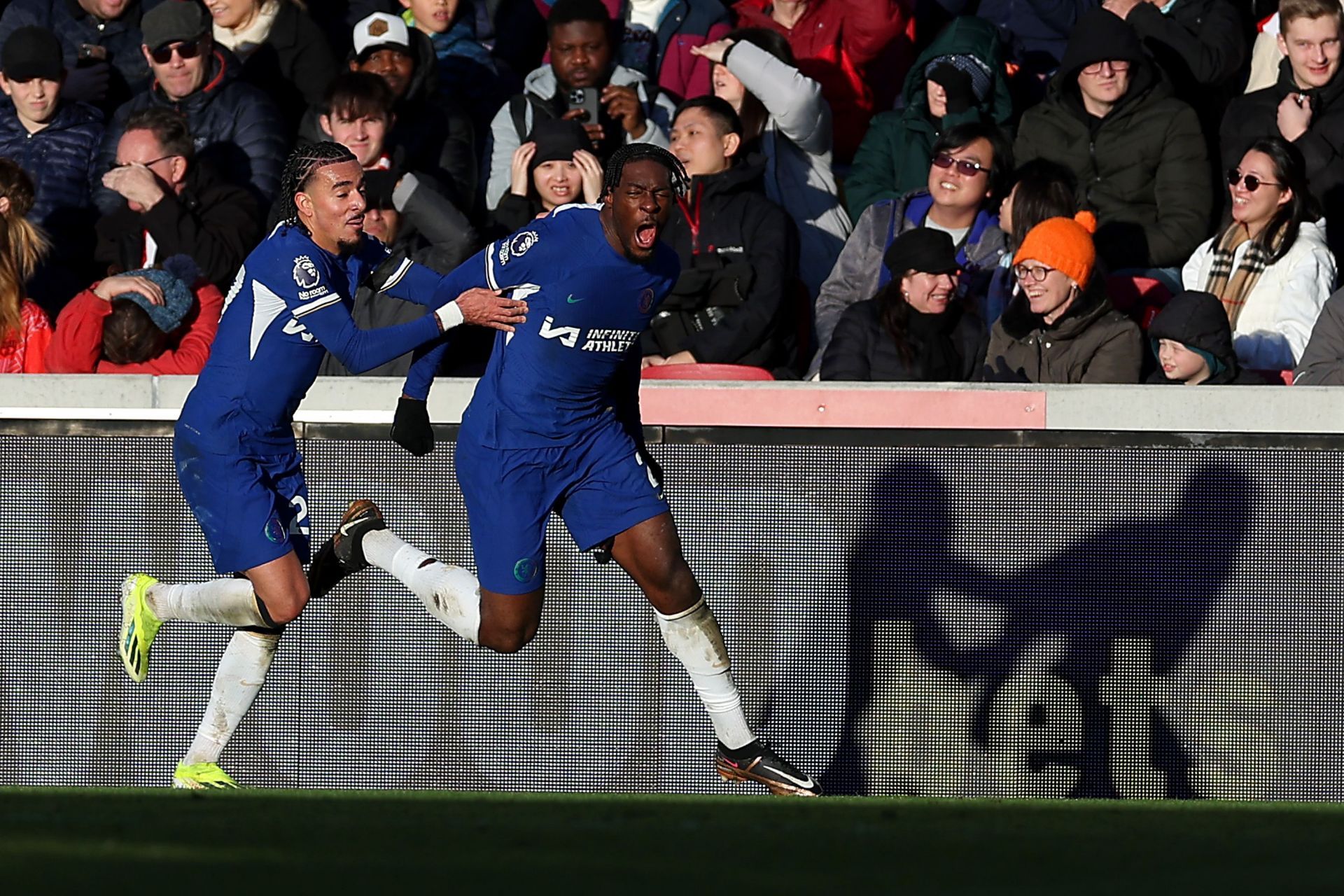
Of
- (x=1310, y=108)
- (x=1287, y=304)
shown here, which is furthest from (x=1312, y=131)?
(x=1287, y=304)

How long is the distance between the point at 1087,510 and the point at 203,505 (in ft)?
9.83

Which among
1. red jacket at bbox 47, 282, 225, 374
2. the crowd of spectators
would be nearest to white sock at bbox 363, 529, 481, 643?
the crowd of spectators

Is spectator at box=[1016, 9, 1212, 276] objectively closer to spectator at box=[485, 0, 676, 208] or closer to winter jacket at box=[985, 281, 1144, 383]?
winter jacket at box=[985, 281, 1144, 383]

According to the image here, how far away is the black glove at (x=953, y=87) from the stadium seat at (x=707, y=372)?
199cm

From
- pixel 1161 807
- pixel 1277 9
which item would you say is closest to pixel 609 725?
pixel 1161 807

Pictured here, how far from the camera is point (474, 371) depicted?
8.26 m

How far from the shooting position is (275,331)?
22.0ft

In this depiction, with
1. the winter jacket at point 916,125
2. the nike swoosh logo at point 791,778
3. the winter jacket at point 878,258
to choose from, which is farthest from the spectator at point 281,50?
the nike swoosh logo at point 791,778

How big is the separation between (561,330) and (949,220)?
107 inches

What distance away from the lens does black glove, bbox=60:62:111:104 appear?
397 inches

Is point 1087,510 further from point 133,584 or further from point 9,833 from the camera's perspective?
point 9,833

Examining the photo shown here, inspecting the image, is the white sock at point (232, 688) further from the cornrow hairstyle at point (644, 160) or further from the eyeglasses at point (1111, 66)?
the eyeglasses at point (1111, 66)

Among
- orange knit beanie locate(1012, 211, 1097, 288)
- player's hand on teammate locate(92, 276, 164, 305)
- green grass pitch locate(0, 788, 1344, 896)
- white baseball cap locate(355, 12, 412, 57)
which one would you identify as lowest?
green grass pitch locate(0, 788, 1344, 896)

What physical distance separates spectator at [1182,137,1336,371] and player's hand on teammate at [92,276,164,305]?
422cm
